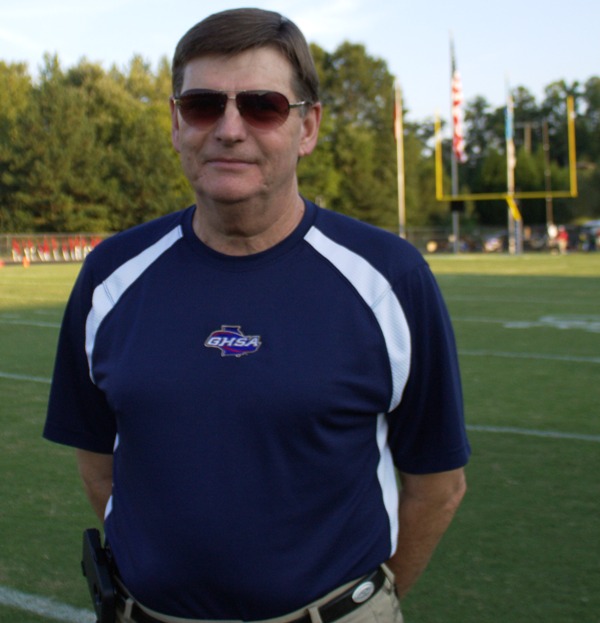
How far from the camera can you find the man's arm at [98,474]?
2400 mm

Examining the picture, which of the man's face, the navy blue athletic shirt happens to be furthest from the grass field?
the man's face

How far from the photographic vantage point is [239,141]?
2086 mm

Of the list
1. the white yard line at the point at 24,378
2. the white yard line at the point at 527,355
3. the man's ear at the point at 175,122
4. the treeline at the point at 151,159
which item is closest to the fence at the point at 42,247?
the treeline at the point at 151,159

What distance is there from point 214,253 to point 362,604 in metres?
0.77

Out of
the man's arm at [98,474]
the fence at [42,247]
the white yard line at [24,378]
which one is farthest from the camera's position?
the fence at [42,247]

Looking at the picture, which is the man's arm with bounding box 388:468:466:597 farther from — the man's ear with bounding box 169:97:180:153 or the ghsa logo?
the man's ear with bounding box 169:97:180:153

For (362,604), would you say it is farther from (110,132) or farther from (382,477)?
(110,132)

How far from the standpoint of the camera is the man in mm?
1958

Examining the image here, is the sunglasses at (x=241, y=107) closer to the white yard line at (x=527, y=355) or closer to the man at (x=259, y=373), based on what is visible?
the man at (x=259, y=373)

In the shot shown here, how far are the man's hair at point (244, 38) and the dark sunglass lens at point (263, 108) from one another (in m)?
0.07

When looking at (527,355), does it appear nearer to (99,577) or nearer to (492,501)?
(492,501)

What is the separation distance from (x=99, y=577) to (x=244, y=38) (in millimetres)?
1136

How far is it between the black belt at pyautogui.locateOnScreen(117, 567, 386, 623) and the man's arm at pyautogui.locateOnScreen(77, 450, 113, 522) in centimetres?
35

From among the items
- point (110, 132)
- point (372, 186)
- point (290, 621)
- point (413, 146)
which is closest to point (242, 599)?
point (290, 621)
